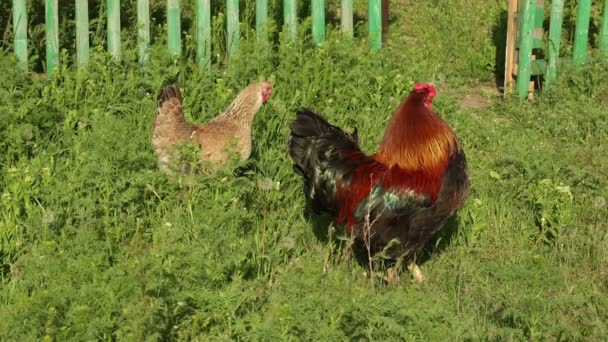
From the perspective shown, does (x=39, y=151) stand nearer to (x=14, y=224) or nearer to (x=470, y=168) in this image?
(x=14, y=224)

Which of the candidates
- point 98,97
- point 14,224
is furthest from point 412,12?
point 14,224

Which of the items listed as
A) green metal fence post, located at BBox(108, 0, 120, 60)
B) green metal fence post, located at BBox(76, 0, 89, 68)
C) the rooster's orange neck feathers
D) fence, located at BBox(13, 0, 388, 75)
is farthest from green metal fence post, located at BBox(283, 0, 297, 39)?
the rooster's orange neck feathers

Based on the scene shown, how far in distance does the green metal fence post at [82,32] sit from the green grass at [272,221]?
231 mm

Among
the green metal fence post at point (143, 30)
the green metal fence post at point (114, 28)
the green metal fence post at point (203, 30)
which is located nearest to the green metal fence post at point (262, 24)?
the green metal fence post at point (203, 30)

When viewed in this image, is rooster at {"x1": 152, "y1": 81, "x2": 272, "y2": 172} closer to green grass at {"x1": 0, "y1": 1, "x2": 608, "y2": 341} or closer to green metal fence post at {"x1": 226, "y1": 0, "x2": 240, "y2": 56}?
green grass at {"x1": 0, "y1": 1, "x2": 608, "y2": 341}

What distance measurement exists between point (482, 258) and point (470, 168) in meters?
1.15

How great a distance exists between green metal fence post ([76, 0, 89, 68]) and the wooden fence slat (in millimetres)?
381

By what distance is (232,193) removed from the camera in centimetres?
574

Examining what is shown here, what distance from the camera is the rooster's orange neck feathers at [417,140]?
5.71 m

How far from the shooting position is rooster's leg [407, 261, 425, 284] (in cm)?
559

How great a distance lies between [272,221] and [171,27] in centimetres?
243

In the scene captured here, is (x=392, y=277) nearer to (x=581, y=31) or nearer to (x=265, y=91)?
(x=265, y=91)

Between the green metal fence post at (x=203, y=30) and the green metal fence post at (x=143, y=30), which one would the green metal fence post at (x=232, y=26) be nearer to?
the green metal fence post at (x=203, y=30)

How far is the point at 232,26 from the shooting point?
7945mm
